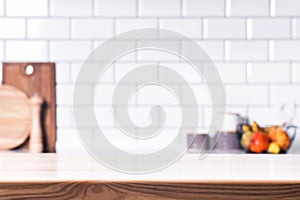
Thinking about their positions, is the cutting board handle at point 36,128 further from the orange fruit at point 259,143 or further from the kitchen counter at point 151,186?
the kitchen counter at point 151,186

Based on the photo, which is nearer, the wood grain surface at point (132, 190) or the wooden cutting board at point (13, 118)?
the wood grain surface at point (132, 190)

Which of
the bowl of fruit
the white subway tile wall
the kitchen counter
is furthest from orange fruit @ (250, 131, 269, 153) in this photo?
the kitchen counter

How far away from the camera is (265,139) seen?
67.4 inches

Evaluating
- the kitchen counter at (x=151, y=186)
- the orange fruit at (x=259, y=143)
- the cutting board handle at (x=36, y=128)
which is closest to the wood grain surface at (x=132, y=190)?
the kitchen counter at (x=151, y=186)

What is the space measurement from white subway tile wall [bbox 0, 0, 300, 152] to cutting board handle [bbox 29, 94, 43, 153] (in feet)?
0.29

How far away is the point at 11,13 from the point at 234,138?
92cm

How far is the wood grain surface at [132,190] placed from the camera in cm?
76

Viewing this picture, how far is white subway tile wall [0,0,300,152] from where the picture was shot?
1.93 meters

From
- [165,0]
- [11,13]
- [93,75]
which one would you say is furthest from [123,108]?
[11,13]

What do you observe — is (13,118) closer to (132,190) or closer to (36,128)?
(36,128)

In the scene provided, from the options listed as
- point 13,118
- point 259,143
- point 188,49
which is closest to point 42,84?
point 13,118

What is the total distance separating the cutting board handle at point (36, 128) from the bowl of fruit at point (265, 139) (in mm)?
691

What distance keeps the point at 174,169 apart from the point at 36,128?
1.06m

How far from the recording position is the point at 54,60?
1.94 meters
